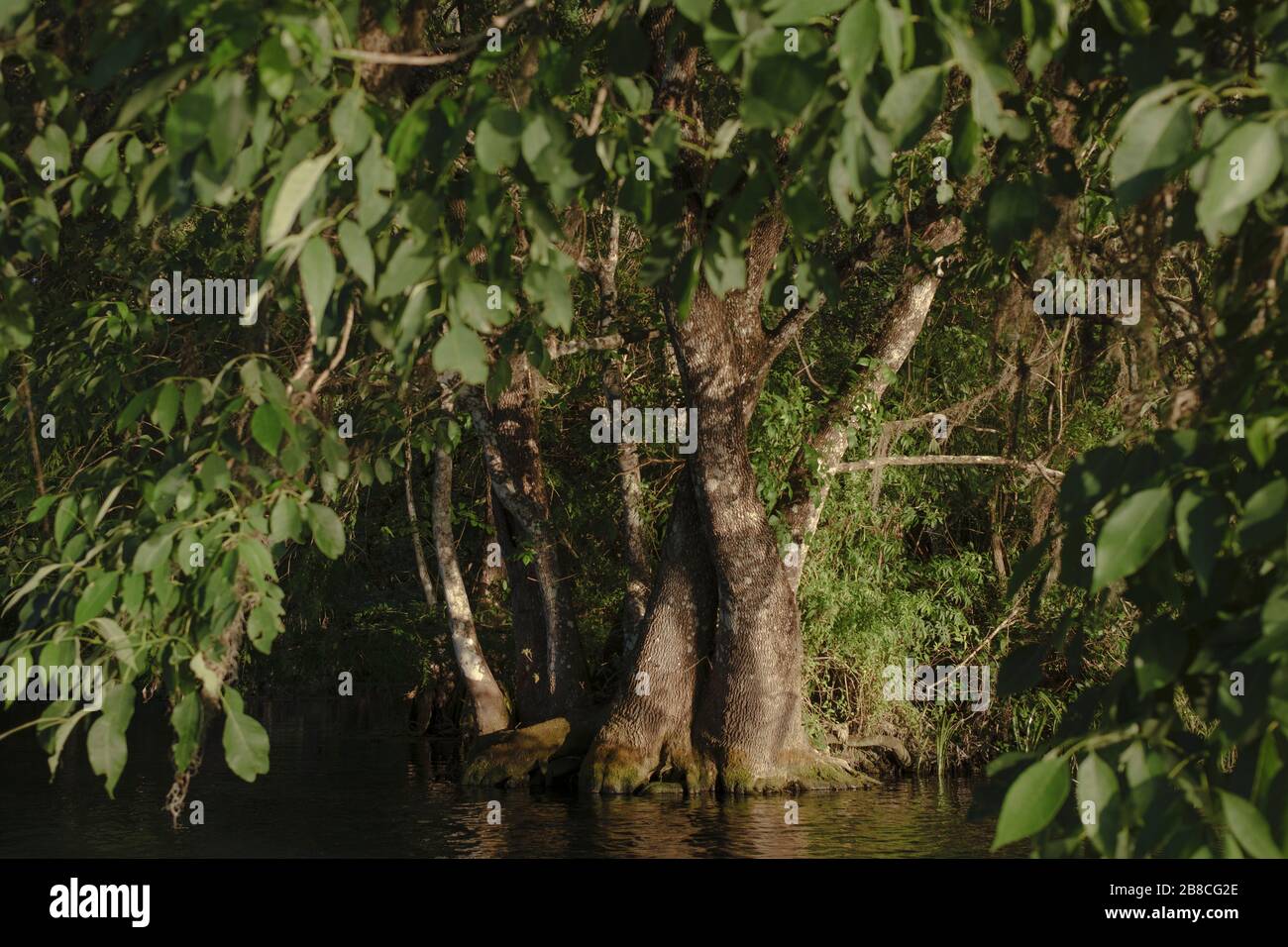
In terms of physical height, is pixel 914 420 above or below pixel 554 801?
above

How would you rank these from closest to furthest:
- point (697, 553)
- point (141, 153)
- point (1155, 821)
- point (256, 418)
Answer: point (1155, 821)
point (256, 418)
point (141, 153)
point (697, 553)

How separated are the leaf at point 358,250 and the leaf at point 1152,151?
1.64 meters

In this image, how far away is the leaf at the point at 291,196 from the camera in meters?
3.27

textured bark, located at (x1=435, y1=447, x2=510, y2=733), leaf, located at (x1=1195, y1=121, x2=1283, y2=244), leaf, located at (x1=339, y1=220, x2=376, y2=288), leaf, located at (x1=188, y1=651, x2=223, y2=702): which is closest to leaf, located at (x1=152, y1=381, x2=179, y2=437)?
leaf, located at (x1=188, y1=651, x2=223, y2=702)

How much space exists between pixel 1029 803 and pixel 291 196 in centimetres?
199

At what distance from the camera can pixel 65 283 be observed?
11.9 metres

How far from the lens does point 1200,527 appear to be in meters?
2.91

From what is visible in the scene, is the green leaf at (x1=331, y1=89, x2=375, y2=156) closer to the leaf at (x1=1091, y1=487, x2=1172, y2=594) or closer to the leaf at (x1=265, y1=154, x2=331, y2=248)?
the leaf at (x1=265, y1=154, x2=331, y2=248)

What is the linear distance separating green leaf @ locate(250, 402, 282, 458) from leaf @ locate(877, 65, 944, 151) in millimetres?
1736

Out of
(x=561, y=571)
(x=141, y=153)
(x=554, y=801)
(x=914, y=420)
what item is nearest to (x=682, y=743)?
(x=554, y=801)

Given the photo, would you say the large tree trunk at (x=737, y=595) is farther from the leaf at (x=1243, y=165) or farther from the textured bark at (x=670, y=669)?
the leaf at (x=1243, y=165)

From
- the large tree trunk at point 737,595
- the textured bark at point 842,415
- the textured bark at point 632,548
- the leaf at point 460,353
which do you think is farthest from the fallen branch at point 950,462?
the leaf at point 460,353

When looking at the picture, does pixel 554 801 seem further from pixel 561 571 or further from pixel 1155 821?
pixel 1155 821

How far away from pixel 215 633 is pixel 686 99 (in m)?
8.77
